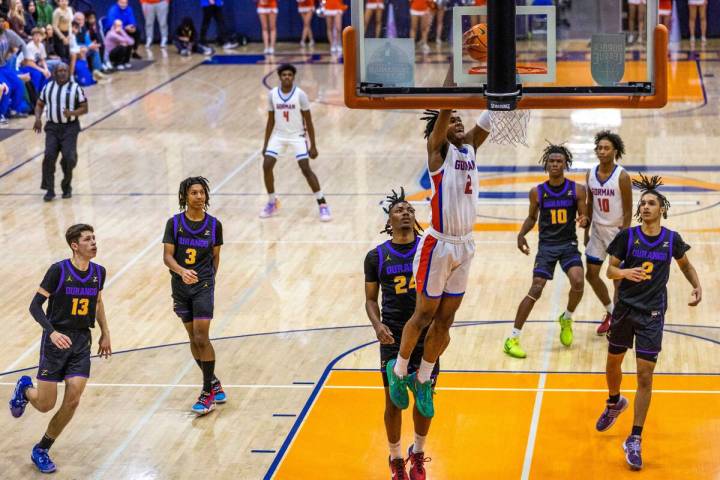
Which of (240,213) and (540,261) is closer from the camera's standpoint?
(540,261)

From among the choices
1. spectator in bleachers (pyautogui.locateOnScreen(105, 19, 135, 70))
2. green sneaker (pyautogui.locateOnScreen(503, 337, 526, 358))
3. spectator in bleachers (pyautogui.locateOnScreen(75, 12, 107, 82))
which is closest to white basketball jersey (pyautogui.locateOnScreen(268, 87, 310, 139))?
green sneaker (pyautogui.locateOnScreen(503, 337, 526, 358))

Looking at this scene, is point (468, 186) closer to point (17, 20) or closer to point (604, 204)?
point (604, 204)

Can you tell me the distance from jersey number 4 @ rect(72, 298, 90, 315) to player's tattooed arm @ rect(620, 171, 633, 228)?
447 centimetres

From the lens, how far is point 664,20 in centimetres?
2697

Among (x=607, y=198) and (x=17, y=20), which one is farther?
(x=17, y=20)

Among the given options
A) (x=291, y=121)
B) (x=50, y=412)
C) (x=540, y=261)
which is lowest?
(x=50, y=412)

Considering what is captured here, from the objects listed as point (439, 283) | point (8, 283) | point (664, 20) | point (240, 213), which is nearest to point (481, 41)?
point (439, 283)

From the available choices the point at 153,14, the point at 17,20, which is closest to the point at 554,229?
the point at 17,20

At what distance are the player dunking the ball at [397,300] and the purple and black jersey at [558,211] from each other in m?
2.55

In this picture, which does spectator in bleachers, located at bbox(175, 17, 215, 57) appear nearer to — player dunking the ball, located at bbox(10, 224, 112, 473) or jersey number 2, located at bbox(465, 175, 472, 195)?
player dunking the ball, located at bbox(10, 224, 112, 473)

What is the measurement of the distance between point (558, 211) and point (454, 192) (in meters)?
2.92

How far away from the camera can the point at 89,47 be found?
24.4 metres

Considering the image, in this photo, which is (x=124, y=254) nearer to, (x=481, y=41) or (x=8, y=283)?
(x=8, y=283)

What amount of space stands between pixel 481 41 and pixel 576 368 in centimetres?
366
